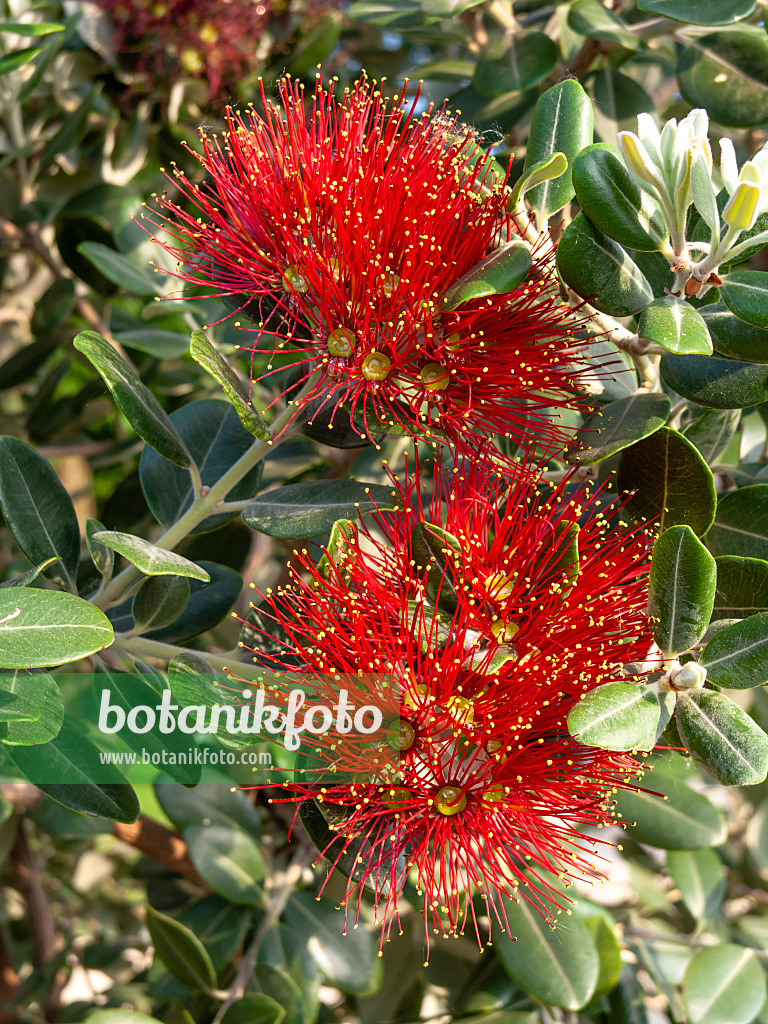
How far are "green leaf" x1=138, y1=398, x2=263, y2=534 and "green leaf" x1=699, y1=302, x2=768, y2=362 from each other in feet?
1.63

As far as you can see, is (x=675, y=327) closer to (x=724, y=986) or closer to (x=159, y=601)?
(x=159, y=601)

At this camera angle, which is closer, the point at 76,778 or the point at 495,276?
the point at 495,276

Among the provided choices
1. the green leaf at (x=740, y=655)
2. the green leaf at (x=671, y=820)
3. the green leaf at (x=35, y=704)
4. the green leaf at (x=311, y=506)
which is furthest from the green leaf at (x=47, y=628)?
the green leaf at (x=671, y=820)

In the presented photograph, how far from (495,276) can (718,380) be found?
229mm

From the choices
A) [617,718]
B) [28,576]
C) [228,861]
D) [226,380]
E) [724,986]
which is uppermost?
[226,380]

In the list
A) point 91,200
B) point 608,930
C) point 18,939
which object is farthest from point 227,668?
point 18,939

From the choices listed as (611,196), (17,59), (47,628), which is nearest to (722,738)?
(611,196)

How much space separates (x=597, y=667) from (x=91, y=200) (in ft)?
4.00

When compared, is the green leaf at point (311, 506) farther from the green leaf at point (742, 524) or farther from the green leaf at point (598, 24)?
the green leaf at point (598, 24)

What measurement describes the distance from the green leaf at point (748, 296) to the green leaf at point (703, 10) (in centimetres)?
46

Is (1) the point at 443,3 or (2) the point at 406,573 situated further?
(1) the point at 443,3

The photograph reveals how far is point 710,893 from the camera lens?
1396mm

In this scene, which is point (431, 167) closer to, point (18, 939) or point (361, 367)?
point (361, 367)

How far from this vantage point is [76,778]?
2.66 ft
